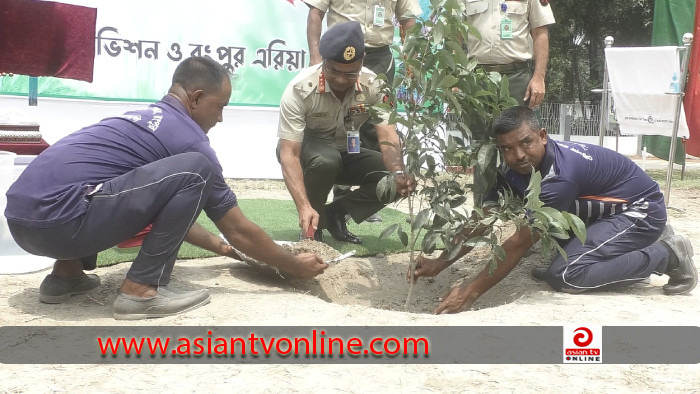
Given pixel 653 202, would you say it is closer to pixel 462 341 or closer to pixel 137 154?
pixel 462 341

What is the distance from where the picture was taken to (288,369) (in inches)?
87.8

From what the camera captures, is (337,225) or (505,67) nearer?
(505,67)

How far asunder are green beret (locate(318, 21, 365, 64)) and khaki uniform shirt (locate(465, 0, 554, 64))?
1098mm

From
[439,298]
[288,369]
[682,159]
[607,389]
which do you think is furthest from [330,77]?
[682,159]

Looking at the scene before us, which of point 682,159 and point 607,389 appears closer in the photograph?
point 607,389

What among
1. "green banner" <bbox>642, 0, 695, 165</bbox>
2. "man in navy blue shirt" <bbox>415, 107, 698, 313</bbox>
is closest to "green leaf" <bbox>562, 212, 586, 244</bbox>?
"man in navy blue shirt" <bbox>415, 107, 698, 313</bbox>

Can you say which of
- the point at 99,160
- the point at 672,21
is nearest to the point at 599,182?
the point at 99,160

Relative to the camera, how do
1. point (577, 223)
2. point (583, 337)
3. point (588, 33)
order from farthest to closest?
point (588, 33) < point (577, 223) < point (583, 337)

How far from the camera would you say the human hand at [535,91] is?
4227 mm

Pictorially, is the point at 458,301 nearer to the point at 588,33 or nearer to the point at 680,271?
the point at 680,271

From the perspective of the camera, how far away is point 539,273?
3.58m

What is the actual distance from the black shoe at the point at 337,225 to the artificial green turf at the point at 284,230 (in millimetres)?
57

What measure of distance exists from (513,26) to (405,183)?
1632mm

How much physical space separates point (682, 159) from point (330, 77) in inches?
278
